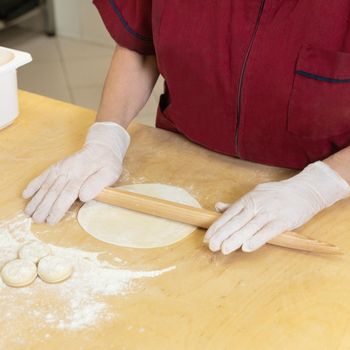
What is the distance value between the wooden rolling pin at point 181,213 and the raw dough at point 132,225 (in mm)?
12

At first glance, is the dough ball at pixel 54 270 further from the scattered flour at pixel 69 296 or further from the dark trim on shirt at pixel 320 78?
the dark trim on shirt at pixel 320 78

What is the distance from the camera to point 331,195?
3.56 feet

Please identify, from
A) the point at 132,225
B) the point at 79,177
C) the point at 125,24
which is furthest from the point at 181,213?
the point at 125,24

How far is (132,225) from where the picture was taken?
3.52ft

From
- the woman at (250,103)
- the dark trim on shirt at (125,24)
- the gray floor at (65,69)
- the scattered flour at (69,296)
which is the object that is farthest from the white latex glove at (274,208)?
the gray floor at (65,69)

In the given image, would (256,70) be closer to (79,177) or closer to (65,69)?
(79,177)

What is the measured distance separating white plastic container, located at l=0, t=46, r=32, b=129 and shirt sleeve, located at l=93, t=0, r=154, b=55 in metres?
0.22

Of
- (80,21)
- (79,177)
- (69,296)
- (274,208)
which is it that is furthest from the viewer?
(80,21)

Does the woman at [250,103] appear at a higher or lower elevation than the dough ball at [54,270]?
higher

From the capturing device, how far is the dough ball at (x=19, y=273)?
35.9 inches

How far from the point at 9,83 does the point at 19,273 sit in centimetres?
56

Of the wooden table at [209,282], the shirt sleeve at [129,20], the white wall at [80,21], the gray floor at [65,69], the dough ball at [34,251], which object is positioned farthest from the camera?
the white wall at [80,21]

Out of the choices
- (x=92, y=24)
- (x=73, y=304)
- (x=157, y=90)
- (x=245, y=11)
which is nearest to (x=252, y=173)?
(x=245, y=11)

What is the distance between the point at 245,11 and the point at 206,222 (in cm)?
40
